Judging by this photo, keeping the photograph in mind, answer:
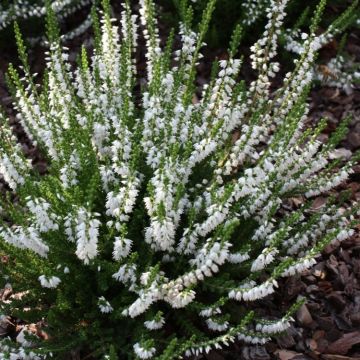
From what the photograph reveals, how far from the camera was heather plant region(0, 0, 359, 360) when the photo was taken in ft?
8.62

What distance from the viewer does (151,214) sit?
2627mm

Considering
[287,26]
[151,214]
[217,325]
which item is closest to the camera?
[151,214]

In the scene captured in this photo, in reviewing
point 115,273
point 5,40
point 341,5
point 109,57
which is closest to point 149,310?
point 115,273

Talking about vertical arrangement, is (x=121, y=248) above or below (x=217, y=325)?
above

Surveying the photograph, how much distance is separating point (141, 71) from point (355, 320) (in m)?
3.07

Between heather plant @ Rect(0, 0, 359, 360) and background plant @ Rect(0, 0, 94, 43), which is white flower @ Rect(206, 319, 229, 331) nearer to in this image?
heather plant @ Rect(0, 0, 359, 360)

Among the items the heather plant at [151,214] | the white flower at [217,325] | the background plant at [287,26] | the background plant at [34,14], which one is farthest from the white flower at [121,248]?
the background plant at [34,14]

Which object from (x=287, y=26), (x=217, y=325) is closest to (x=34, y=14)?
(x=287, y=26)

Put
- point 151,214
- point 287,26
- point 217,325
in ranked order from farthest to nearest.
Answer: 1. point 287,26
2. point 217,325
3. point 151,214

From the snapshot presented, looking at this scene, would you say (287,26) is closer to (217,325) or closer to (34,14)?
(34,14)

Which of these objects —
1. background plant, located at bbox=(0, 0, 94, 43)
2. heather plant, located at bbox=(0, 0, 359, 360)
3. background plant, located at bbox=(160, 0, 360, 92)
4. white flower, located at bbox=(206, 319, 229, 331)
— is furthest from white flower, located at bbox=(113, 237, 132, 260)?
background plant, located at bbox=(0, 0, 94, 43)

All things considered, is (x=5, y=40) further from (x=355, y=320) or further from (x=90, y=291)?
(x=355, y=320)

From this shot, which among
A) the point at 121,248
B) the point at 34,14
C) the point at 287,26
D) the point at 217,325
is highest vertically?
the point at 34,14

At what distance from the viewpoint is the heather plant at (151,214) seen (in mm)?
2627
